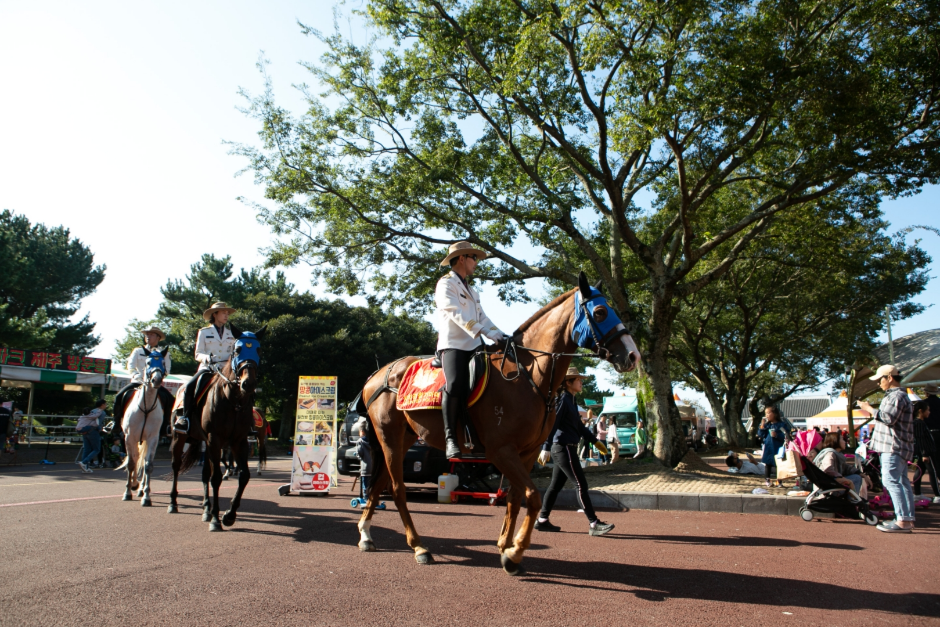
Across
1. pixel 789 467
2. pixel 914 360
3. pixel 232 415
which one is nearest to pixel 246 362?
pixel 232 415

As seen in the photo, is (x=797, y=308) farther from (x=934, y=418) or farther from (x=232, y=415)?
(x=232, y=415)

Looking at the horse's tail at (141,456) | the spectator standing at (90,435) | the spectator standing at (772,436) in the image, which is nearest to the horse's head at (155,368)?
the horse's tail at (141,456)

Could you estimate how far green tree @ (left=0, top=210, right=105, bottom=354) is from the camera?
111 feet

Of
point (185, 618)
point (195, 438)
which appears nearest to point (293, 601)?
point (185, 618)

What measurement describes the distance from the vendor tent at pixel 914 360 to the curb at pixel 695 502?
9190mm

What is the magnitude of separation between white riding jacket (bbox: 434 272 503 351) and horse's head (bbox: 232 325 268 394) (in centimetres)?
287

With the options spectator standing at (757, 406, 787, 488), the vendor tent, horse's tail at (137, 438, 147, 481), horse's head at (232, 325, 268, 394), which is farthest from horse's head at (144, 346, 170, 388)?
the vendor tent

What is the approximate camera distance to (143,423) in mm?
9945

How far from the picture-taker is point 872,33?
41.3 ft

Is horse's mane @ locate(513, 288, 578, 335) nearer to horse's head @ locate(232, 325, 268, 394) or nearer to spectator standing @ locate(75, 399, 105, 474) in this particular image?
horse's head @ locate(232, 325, 268, 394)

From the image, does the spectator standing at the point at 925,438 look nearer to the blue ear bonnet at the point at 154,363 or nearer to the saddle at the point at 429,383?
the saddle at the point at 429,383

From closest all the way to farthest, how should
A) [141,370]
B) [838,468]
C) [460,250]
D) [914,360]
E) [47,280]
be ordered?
[460,250] → [838,468] → [141,370] → [914,360] → [47,280]

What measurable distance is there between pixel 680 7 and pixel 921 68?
18.5 feet

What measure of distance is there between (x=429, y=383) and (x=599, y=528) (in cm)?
314
